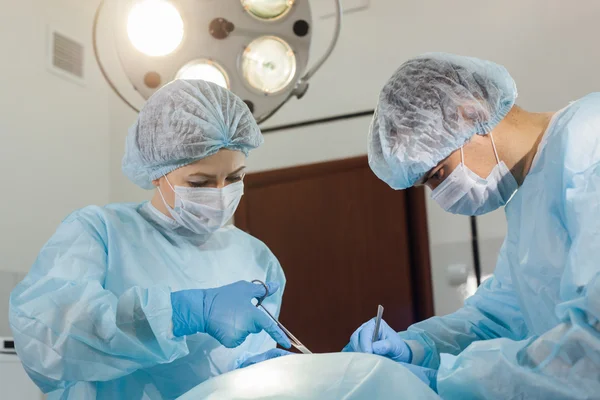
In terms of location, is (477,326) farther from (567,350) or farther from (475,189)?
(567,350)

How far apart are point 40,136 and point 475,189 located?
7.77 ft

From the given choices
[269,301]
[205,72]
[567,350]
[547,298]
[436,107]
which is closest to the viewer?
[567,350]

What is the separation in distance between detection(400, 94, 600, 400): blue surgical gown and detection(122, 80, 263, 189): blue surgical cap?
25.1 inches

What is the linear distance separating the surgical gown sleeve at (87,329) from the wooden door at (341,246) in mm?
1570

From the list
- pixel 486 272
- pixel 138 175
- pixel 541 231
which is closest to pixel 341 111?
pixel 486 272

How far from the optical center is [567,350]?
0.94 meters

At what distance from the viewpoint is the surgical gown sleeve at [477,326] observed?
1510 millimetres

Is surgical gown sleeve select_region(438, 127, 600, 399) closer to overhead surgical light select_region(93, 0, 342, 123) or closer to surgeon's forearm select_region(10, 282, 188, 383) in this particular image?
surgeon's forearm select_region(10, 282, 188, 383)

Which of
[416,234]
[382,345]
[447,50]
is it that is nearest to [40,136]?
[416,234]

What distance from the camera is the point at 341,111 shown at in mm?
2973

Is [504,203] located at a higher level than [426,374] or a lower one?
higher

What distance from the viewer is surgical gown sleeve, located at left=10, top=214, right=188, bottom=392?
1202 mm

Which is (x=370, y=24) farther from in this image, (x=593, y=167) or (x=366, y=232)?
(x=593, y=167)

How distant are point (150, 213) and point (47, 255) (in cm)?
31
